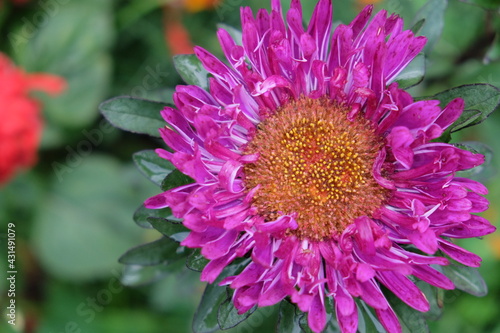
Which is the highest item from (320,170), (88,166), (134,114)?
(134,114)

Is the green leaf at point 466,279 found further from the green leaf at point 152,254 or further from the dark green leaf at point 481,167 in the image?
the green leaf at point 152,254

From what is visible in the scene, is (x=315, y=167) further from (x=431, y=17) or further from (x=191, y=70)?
(x=431, y=17)

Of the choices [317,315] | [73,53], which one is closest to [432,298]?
[317,315]

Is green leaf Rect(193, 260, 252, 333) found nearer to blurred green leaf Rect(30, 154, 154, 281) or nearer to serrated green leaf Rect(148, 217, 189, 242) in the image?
serrated green leaf Rect(148, 217, 189, 242)

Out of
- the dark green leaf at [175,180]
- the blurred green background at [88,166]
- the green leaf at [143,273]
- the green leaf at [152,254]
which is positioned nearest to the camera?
the dark green leaf at [175,180]

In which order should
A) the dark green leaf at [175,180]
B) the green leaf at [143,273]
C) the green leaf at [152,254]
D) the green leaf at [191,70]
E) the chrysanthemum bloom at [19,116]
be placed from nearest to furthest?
the dark green leaf at [175,180] < the green leaf at [191,70] < the green leaf at [152,254] < the green leaf at [143,273] < the chrysanthemum bloom at [19,116]

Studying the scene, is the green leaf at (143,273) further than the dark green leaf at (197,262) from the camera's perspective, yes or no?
Yes

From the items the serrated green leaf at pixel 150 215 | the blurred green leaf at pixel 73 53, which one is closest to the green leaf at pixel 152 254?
the serrated green leaf at pixel 150 215
